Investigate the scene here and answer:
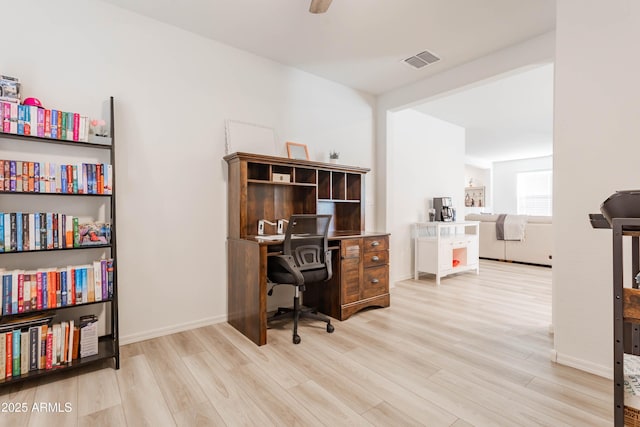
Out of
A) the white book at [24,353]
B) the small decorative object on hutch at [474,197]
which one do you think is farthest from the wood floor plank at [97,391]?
→ the small decorative object on hutch at [474,197]

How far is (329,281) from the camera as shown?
3.09 meters

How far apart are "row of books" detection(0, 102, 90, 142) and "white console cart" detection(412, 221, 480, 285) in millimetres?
4051

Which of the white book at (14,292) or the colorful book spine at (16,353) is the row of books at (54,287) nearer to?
the white book at (14,292)

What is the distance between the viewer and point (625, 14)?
1.85 metres

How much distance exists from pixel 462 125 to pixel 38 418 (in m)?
6.28

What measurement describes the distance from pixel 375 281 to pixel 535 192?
8.42 meters

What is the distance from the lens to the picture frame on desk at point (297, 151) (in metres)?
3.34

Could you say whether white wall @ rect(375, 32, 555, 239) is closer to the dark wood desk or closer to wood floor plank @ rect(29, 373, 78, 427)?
the dark wood desk

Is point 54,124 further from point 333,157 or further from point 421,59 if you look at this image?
point 421,59

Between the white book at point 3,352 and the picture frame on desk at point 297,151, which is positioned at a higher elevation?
the picture frame on desk at point 297,151

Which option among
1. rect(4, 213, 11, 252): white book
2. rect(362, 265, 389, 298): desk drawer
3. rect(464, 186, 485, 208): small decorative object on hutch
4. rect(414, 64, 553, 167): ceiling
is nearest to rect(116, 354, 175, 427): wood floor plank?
rect(4, 213, 11, 252): white book

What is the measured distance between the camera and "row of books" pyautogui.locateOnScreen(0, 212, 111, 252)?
1.78 metres

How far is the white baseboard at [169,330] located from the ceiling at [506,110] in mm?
3747

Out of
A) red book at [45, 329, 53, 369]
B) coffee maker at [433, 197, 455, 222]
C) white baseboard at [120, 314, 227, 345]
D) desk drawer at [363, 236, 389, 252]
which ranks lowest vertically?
white baseboard at [120, 314, 227, 345]
